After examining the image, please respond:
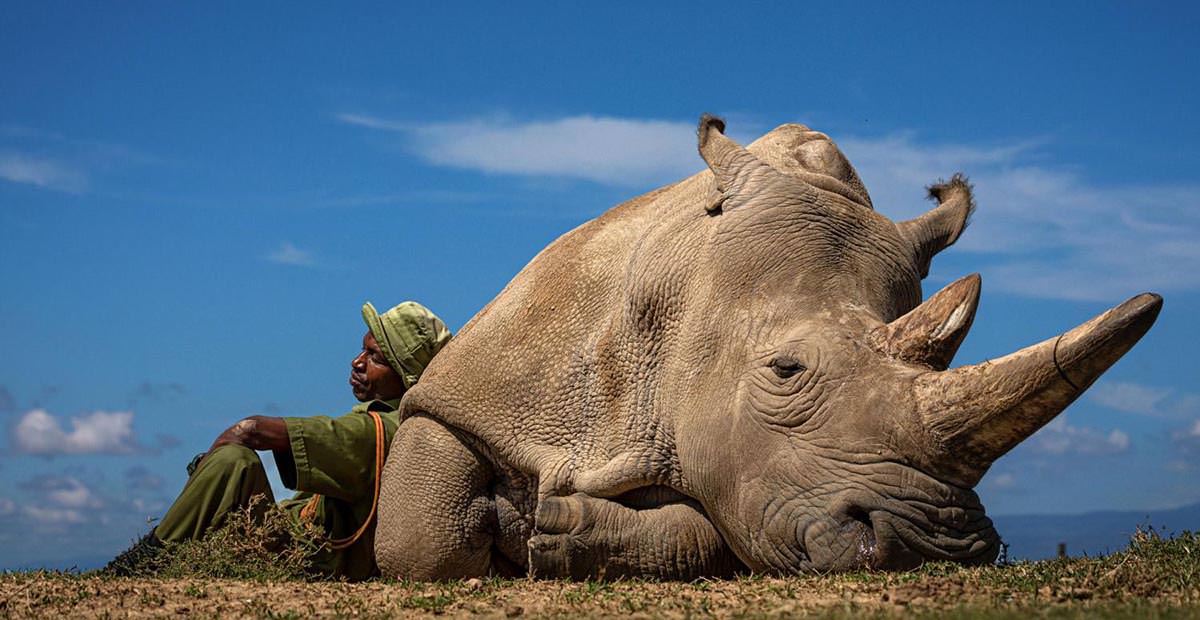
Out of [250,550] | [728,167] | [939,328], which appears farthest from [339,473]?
[939,328]

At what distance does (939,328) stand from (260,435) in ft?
16.4

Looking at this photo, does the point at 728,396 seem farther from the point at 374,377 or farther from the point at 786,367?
the point at 374,377

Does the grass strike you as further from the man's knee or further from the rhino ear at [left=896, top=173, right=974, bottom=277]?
the rhino ear at [left=896, top=173, right=974, bottom=277]

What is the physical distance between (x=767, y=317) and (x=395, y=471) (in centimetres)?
306

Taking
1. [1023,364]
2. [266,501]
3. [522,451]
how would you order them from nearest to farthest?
[1023,364] → [522,451] → [266,501]

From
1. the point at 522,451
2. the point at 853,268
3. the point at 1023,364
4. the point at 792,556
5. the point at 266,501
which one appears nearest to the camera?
the point at 1023,364

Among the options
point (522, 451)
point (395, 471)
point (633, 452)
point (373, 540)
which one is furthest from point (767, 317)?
point (373, 540)

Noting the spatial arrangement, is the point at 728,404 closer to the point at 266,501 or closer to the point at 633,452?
the point at 633,452

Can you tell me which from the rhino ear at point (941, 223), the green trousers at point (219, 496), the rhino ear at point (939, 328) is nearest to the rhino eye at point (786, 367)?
the rhino ear at point (939, 328)

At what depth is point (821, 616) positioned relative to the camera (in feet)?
18.9

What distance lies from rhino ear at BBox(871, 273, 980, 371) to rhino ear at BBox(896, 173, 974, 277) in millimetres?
1548

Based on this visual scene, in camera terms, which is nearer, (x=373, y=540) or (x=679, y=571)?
(x=679, y=571)

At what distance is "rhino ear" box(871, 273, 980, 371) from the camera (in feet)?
23.0

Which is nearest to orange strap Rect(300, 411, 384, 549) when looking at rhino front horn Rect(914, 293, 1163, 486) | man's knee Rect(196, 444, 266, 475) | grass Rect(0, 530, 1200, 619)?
man's knee Rect(196, 444, 266, 475)
